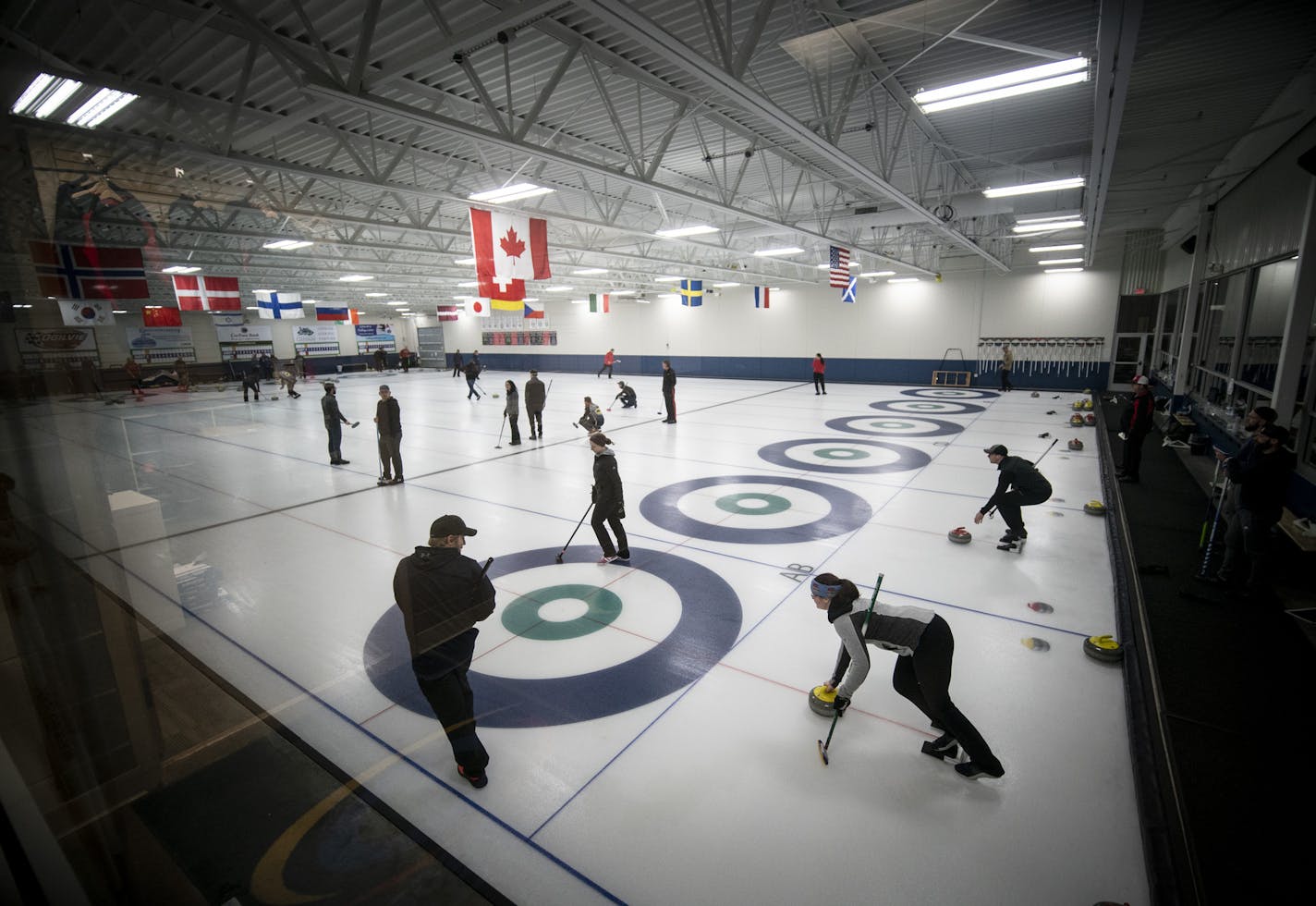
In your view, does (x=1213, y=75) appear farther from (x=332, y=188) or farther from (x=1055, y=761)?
(x=332, y=188)

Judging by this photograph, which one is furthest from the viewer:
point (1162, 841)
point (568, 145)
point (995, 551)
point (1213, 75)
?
point (568, 145)

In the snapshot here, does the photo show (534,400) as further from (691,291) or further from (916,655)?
(691,291)

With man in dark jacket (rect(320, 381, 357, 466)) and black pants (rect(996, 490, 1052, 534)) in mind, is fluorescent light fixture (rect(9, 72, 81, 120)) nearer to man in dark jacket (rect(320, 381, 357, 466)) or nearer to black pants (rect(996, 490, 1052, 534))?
black pants (rect(996, 490, 1052, 534))

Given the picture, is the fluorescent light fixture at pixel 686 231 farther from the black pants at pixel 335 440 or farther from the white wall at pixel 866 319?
the white wall at pixel 866 319

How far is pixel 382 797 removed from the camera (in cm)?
386

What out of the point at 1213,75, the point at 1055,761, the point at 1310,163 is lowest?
the point at 1055,761

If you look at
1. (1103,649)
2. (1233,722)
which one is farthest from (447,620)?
(1233,722)

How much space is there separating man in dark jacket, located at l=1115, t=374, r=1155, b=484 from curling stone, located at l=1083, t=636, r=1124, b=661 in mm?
6842

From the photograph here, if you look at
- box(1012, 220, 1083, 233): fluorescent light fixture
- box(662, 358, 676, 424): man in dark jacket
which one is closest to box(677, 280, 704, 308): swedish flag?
box(662, 358, 676, 424): man in dark jacket

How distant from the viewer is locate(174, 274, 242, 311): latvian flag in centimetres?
377

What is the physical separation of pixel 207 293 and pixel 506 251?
25.9 feet

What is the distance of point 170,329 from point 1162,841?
6.56 metres

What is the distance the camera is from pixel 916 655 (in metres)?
3.84

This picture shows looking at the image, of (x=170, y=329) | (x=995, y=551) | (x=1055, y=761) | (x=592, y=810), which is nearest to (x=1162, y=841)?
(x=1055, y=761)
